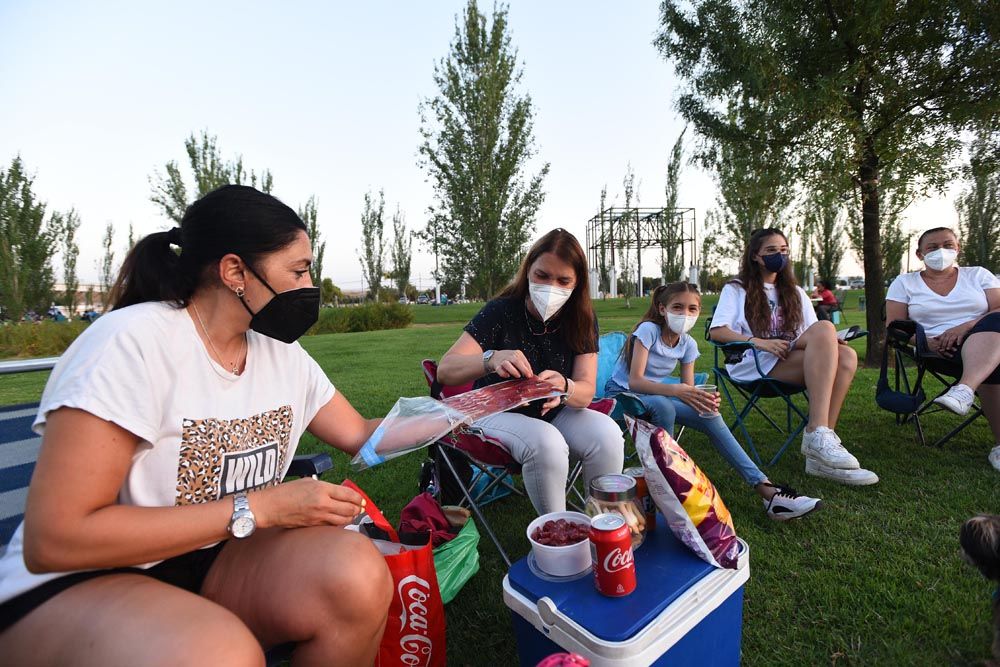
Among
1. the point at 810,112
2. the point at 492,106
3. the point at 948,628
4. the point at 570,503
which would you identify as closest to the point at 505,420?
Answer: the point at 570,503

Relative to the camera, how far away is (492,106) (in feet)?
50.5

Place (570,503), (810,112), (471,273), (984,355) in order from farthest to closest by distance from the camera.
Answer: (471,273) < (810,112) < (984,355) < (570,503)

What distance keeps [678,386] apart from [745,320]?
112 cm

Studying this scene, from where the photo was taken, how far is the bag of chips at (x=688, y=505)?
1.41 meters

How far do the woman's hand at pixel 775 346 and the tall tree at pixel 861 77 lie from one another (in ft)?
9.00

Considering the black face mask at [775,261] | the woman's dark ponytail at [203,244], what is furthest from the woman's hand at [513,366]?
the black face mask at [775,261]

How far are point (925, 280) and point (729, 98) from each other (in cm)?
308

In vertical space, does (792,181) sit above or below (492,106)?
below

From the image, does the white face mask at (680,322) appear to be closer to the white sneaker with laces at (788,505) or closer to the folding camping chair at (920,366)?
the white sneaker with laces at (788,505)

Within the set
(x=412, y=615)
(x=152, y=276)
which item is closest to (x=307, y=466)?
(x=412, y=615)

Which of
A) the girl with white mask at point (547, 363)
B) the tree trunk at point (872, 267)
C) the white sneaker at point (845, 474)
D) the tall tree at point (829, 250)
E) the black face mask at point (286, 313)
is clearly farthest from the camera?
the tall tree at point (829, 250)

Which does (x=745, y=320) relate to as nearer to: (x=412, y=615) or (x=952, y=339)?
(x=952, y=339)

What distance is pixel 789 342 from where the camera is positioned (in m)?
3.29

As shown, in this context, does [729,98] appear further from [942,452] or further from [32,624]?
[32,624]
